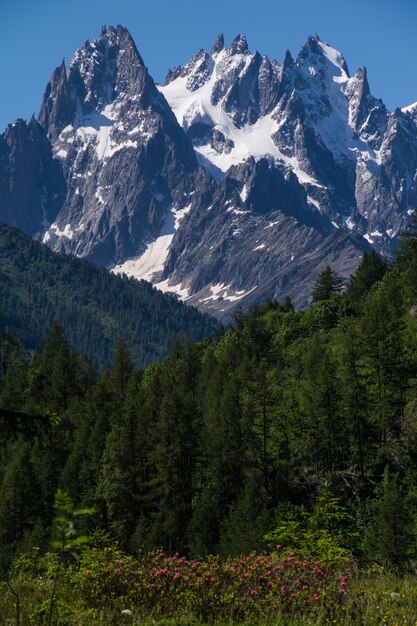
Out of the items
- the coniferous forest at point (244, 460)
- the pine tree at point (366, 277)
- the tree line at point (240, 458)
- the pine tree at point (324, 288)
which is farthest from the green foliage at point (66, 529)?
the pine tree at point (324, 288)

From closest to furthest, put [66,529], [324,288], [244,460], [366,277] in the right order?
[66,529], [244,460], [366,277], [324,288]

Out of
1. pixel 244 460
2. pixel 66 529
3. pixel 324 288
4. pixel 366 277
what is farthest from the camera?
pixel 324 288

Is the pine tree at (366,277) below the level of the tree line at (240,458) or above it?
above

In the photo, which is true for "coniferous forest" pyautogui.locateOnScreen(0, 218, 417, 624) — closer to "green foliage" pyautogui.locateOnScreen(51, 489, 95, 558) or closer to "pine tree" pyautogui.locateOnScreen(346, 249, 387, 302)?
"green foliage" pyautogui.locateOnScreen(51, 489, 95, 558)

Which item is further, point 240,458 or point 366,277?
point 366,277

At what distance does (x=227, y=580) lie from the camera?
1331 cm

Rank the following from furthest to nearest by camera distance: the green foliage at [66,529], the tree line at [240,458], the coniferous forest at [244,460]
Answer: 1. the tree line at [240,458]
2. the coniferous forest at [244,460]
3. the green foliage at [66,529]

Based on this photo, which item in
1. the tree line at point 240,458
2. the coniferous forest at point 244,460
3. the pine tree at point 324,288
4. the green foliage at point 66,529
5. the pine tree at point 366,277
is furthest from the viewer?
the pine tree at point 324,288

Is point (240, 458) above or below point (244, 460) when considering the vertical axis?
above

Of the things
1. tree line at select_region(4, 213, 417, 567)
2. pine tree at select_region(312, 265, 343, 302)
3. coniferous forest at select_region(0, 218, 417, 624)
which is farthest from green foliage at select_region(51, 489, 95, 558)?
pine tree at select_region(312, 265, 343, 302)

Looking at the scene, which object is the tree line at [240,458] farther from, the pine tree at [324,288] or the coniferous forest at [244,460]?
the pine tree at [324,288]

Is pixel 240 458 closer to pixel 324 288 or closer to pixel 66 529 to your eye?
pixel 66 529

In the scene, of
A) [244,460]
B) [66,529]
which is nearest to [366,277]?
[244,460]

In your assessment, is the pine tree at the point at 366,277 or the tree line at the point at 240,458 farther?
the pine tree at the point at 366,277
